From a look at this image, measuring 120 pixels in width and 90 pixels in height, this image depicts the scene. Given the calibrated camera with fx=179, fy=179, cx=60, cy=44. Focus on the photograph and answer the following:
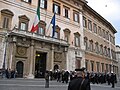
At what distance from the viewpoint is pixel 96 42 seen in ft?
115

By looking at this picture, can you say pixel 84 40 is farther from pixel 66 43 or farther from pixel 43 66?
pixel 43 66

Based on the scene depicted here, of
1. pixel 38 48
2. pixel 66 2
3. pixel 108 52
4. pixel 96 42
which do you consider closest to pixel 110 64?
pixel 108 52

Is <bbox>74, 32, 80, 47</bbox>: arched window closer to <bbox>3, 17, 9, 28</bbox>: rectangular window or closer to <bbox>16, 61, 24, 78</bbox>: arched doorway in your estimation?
<bbox>16, 61, 24, 78</bbox>: arched doorway

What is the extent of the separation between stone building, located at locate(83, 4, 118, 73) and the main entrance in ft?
30.4

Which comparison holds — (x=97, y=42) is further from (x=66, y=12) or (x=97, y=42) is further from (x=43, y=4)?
(x=43, y=4)

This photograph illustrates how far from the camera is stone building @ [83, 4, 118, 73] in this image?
32031 mm

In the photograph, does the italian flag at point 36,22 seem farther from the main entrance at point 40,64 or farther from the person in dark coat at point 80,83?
the person in dark coat at point 80,83

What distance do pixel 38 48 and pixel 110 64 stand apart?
2420cm

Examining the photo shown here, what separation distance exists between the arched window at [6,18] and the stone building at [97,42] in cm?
1450

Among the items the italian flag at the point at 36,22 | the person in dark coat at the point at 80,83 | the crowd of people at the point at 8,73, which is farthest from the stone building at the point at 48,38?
the person in dark coat at the point at 80,83

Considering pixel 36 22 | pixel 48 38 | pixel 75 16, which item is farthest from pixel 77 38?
pixel 36 22

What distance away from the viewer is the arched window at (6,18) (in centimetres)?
2044

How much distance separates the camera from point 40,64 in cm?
2406

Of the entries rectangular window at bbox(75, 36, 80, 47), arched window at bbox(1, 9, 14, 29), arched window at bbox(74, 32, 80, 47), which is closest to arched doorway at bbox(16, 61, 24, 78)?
arched window at bbox(1, 9, 14, 29)
